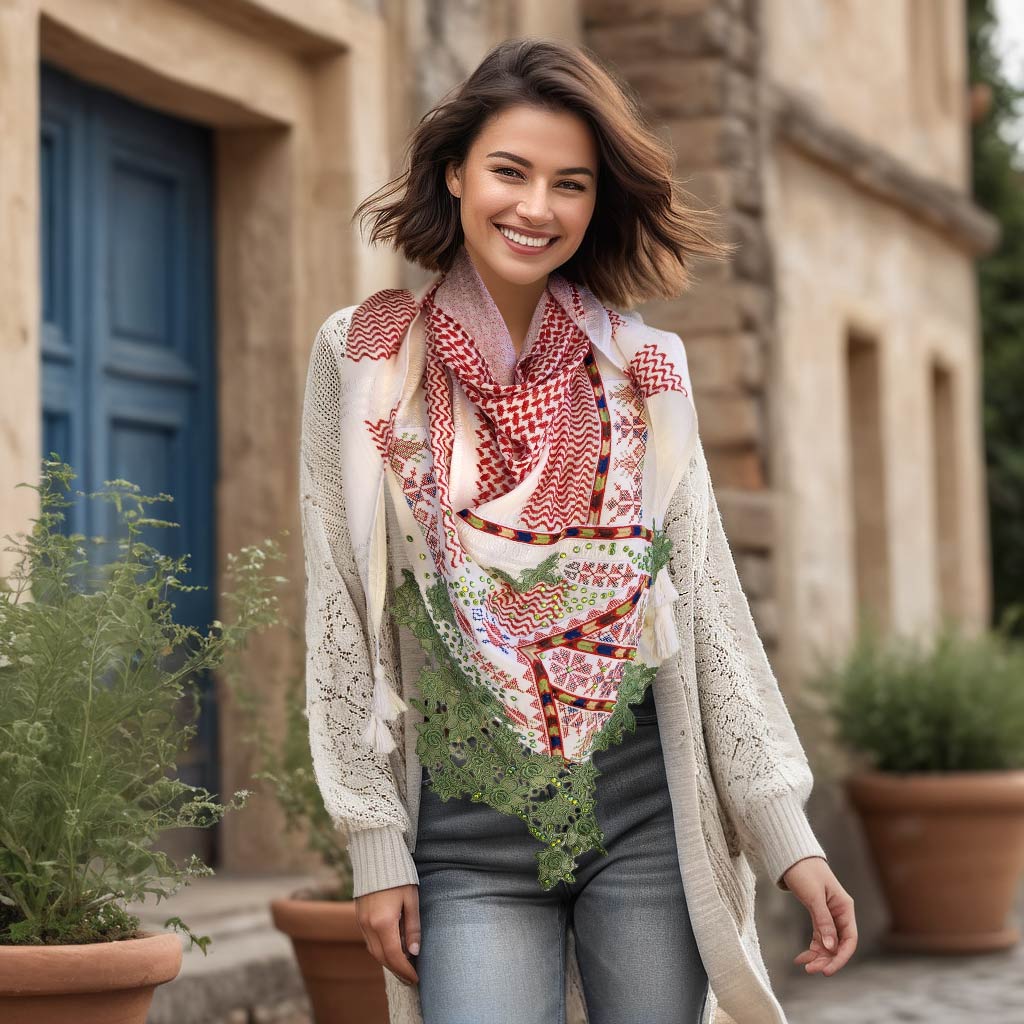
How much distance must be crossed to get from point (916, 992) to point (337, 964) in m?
3.52

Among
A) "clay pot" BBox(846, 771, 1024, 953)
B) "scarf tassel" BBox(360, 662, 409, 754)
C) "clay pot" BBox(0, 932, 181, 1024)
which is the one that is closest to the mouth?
"scarf tassel" BBox(360, 662, 409, 754)

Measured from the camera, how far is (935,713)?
25.5 feet

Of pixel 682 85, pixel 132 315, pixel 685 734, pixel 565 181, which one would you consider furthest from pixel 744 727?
pixel 682 85

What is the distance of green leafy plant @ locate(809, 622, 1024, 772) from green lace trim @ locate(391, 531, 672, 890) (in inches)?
214

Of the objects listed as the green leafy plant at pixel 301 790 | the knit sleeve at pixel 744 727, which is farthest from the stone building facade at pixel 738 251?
the knit sleeve at pixel 744 727

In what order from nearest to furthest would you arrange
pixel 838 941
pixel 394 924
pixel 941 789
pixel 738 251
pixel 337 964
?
Result: pixel 394 924, pixel 838 941, pixel 337 964, pixel 738 251, pixel 941 789

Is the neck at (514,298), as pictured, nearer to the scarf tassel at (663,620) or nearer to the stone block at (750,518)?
the scarf tassel at (663,620)

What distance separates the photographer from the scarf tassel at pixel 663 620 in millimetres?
2543

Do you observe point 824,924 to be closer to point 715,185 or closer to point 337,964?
point 337,964

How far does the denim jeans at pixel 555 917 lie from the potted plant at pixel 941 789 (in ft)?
17.3

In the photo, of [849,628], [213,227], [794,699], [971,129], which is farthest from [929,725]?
[971,129]

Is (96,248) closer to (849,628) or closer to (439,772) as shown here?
(439,772)

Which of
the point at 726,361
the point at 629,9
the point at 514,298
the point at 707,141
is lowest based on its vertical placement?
the point at 514,298

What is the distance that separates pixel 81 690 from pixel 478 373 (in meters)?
0.85
